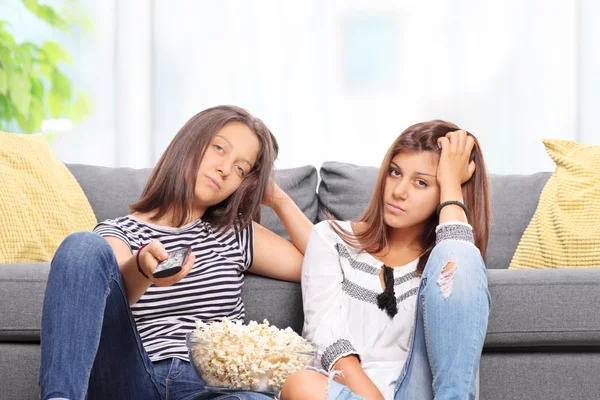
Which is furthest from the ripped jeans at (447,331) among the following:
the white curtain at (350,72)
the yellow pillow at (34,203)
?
the white curtain at (350,72)

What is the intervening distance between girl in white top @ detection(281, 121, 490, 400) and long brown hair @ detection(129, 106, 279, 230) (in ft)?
0.67

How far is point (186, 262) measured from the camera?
1.17m

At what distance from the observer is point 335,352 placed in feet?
4.57

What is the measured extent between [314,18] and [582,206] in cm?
151

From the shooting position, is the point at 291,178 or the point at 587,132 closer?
the point at 291,178

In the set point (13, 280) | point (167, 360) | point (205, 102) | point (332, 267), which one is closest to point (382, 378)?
point (332, 267)

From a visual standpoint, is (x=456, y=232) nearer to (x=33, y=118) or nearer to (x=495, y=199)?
(x=495, y=199)

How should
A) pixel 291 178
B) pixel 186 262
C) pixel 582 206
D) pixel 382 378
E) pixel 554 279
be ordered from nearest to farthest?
1. pixel 186 262
2. pixel 382 378
3. pixel 554 279
4. pixel 582 206
5. pixel 291 178

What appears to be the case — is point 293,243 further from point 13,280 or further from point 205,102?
point 205,102

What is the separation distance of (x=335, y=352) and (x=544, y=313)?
565mm

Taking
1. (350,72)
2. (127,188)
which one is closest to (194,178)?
(127,188)

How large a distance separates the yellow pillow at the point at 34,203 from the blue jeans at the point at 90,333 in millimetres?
734

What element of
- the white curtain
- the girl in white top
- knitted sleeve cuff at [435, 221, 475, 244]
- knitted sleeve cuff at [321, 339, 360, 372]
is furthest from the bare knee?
the white curtain

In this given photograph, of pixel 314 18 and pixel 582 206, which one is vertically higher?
pixel 314 18
